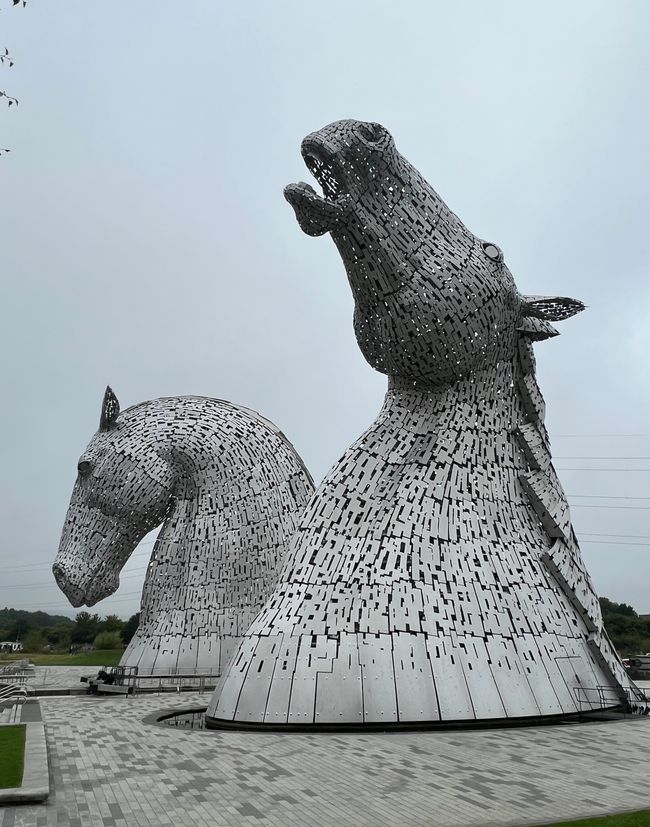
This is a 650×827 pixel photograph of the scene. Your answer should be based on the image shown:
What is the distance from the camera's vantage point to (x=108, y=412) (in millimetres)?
17344

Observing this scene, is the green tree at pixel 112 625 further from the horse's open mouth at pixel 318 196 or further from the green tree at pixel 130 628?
the horse's open mouth at pixel 318 196

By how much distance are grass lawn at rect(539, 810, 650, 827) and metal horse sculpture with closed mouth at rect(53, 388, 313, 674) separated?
11.6m

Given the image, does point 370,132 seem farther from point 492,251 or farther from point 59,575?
point 59,575

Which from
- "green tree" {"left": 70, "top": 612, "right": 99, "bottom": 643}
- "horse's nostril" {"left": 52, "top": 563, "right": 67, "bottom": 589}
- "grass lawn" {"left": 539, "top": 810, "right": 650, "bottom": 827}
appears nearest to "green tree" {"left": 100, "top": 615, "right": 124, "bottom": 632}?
"green tree" {"left": 70, "top": 612, "right": 99, "bottom": 643}

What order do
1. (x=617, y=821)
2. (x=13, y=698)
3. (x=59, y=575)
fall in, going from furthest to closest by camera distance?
(x=59, y=575)
(x=13, y=698)
(x=617, y=821)

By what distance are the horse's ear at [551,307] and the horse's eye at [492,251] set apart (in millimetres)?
811

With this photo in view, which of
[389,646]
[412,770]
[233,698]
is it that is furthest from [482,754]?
[233,698]

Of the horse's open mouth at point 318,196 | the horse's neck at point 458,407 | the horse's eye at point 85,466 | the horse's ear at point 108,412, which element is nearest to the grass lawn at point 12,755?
the horse's neck at point 458,407

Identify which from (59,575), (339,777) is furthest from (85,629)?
(339,777)

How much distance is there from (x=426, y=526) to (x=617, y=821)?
530 centimetres

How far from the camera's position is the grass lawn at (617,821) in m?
4.62

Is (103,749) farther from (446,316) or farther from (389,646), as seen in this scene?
(446,316)

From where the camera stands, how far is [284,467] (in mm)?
17234

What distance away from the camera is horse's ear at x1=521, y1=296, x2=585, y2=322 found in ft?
36.6
